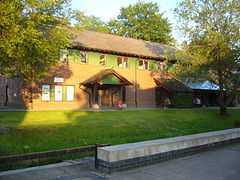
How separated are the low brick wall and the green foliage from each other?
19437mm

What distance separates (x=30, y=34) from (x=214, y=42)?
540 inches

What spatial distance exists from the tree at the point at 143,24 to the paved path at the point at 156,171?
47.1 meters

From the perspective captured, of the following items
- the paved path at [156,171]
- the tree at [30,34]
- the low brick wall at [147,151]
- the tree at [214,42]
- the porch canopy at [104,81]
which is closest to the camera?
the paved path at [156,171]

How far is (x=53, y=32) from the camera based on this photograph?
12.3m

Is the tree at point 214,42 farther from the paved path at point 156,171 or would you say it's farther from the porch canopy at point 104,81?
the paved path at point 156,171

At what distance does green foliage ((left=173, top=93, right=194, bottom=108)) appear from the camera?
1073 inches

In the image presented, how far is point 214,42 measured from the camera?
60.3ft

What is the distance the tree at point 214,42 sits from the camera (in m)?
18.2

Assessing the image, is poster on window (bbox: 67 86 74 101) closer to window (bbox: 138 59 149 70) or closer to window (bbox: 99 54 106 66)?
window (bbox: 99 54 106 66)

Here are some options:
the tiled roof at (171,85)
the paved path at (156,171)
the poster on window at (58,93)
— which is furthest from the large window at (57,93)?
the paved path at (156,171)

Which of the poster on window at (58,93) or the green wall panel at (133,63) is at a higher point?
the green wall panel at (133,63)

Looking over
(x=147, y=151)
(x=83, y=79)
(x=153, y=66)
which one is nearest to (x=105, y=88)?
(x=83, y=79)

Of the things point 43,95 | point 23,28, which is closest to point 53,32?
point 23,28

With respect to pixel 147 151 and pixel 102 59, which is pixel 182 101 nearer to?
pixel 102 59
